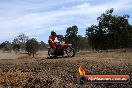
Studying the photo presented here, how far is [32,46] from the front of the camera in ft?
147

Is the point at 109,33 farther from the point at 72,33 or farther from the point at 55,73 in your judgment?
the point at 55,73

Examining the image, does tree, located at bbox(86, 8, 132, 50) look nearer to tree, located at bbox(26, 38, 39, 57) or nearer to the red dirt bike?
tree, located at bbox(26, 38, 39, 57)

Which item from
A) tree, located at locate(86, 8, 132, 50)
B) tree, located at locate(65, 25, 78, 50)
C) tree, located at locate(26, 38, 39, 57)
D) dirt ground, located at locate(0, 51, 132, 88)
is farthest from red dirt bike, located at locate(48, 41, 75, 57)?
tree, located at locate(65, 25, 78, 50)

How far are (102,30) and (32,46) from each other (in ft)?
74.6

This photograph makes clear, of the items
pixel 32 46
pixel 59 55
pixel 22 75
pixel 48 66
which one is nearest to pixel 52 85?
pixel 22 75

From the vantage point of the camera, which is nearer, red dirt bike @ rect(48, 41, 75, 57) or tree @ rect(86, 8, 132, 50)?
red dirt bike @ rect(48, 41, 75, 57)

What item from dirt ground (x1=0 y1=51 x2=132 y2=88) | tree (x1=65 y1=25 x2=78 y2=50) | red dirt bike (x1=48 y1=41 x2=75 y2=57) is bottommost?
dirt ground (x1=0 y1=51 x2=132 y2=88)

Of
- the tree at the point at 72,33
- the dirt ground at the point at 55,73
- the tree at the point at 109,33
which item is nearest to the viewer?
the dirt ground at the point at 55,73

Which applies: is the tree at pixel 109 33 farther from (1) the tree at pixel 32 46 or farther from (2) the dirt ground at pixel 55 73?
(2) the dirt ground at pixel 55 73

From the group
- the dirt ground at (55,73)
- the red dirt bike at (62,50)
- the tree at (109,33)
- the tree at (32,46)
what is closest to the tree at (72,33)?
the tree at (109,33)

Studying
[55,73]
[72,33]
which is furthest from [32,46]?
[72,33]

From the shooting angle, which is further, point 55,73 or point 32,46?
point 32,46

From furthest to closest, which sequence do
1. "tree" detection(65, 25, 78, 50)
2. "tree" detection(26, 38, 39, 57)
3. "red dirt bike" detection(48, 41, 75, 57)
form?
"tree" detection(65, 25, 78, 50)
"tree" detection(26, 38, 39, 57)
"red dirt bike" detection(48, 41, 75, 57)

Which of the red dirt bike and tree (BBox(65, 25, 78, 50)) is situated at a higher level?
tree (BBox(65, 25, 78, 50))
